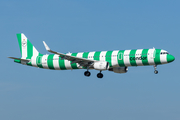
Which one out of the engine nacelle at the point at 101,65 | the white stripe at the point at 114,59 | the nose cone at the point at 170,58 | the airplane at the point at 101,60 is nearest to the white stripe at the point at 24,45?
the airplane at the point at 101,60

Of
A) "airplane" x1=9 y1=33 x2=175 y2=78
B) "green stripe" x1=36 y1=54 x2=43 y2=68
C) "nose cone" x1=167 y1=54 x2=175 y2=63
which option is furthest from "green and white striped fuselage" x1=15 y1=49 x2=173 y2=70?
"green stripe" x1=36 y1=54 x2=43 y2=68

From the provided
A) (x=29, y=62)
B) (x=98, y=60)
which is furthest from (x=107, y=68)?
(x=29, y=62)

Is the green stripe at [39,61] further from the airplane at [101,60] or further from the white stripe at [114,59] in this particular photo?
the white stripe at [114,59]

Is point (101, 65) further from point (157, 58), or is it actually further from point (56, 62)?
point (56, 62)

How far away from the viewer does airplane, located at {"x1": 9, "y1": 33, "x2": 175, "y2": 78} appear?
6027 centimetres

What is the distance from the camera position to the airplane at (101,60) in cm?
6027

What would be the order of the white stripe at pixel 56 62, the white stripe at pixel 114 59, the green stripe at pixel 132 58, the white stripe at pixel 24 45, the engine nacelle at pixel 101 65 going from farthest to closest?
the white stripe at pixel 24 45 < the white stripe at pixel 56 62 < the white stripe at pixel 114 59 < the engine nacelle at pixel 101 65 < the green stripe at pixel 132 58

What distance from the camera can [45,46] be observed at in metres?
58.6

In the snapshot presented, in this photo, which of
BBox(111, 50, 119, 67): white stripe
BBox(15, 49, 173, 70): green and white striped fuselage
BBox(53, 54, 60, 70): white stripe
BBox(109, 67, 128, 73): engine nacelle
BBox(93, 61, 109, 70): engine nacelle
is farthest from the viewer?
BBox(53, 54, 60, 70): white stripe

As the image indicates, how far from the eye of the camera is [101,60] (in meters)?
63.6

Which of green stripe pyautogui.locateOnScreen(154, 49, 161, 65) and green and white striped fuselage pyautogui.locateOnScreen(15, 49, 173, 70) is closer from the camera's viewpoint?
green stripe pyautogui.locateOnScreen(154, 49, 161, 65)

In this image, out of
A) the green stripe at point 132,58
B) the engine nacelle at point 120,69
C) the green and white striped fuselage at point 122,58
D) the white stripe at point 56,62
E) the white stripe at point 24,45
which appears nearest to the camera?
the green and white striped fuselage at point 122,58

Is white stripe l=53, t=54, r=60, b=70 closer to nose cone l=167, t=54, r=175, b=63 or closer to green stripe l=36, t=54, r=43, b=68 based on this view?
green stripe l=36, t=54, r=43, b=68

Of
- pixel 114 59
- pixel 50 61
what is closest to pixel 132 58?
pixel 114 59
